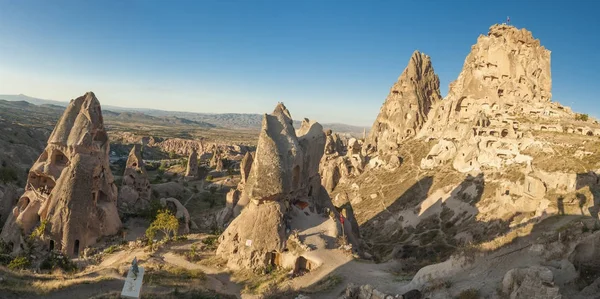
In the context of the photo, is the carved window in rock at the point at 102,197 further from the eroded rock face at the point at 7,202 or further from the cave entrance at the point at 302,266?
the cave entrance at the point at 302,266

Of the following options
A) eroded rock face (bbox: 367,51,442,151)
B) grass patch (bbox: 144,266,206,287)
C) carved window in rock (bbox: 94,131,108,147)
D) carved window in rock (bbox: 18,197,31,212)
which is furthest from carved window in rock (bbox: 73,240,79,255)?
eroded rock face (bbox: 367,51,442,151)

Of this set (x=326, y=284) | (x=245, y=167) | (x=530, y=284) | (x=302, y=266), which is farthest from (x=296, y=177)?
(x=245, y=167)

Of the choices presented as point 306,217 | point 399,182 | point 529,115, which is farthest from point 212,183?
point 529,115

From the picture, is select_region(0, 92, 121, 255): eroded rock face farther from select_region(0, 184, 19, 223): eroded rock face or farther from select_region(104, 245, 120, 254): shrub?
select_region(0, 184, 19, 223): eroded rock face

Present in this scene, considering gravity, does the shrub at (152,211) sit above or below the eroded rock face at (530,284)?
below

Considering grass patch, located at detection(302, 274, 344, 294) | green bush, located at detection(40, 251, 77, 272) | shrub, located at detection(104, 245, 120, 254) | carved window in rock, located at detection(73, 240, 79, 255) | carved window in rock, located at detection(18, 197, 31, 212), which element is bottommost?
carved window in rock, located at detection(73, 240, 79, 255)

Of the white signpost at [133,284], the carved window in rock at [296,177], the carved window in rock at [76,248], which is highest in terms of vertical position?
the carved window in rock at [296,177]

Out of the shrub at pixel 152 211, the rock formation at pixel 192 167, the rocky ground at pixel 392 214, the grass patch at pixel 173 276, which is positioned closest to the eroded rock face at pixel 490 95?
the rocky ground at pixel 392 214
